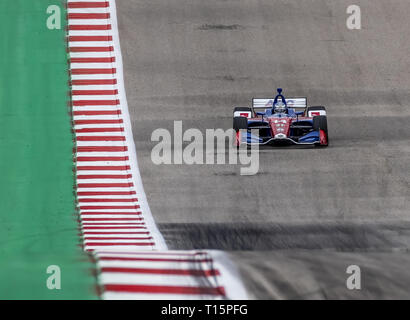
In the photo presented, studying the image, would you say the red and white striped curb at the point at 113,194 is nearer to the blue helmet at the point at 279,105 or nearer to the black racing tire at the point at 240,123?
the black racing tire at the point at 240,123

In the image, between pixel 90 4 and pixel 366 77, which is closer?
pixel 366 77

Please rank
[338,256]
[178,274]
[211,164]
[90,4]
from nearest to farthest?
[178,274] → [338,256] → [211,164] → [90,4]

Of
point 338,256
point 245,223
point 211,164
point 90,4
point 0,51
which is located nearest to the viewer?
point 338,256

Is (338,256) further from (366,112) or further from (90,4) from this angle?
(90,4)

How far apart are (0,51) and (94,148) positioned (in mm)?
4201

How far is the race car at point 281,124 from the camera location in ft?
49.1

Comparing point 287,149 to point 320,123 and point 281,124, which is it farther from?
point 320,123

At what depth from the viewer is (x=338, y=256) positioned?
8.77 m

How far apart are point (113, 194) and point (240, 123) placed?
290cm

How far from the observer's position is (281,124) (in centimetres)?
1516

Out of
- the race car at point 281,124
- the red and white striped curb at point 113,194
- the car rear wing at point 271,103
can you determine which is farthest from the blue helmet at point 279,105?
the red and white striped curb at point 113,194

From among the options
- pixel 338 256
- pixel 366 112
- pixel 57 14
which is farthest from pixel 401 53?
pixel 338 256

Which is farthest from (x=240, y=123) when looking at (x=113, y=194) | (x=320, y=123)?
(x=113, y=194)

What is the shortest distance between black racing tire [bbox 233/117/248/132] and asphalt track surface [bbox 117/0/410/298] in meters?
0.74
